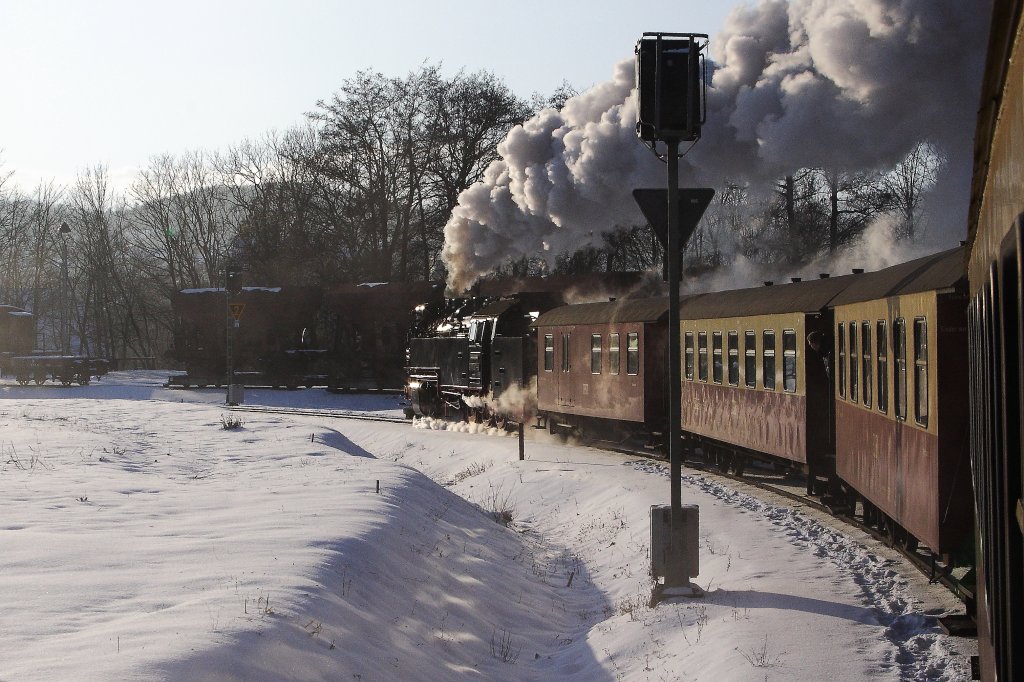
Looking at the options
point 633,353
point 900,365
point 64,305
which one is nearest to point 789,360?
point 900,365

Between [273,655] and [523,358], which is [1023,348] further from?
[523,358]

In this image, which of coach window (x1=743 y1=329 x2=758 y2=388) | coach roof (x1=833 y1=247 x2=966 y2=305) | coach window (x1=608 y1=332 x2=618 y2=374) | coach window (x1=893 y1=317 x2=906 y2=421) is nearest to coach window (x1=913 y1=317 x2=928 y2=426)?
coach roof (x1=833 y1=247 x2=966 y2=305)

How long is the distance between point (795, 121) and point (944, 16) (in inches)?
158

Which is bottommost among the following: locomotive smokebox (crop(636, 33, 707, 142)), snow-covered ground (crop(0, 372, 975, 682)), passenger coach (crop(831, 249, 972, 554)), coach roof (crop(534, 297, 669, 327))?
snow-covered ground (crop(0, 372, 975, 682))

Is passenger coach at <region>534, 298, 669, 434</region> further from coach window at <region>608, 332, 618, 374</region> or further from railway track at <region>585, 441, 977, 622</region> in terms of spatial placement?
railway track at <region>585, 441, 977, 622</region>

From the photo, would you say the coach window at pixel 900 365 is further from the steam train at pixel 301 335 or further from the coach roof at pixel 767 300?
the steam train at pixel 301 335

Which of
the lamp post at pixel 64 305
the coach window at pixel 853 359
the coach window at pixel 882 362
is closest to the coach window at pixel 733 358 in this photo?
the coach window at pixel 853 359

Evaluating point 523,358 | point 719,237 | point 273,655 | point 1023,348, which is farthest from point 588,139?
point 719,237

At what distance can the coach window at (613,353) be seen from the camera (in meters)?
21.2

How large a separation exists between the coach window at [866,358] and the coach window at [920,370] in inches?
78.3

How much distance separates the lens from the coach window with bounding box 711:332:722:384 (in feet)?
58.6

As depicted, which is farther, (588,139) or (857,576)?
(588,139)

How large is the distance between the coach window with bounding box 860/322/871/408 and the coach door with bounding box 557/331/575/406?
40.4ft

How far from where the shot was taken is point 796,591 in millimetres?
9539
